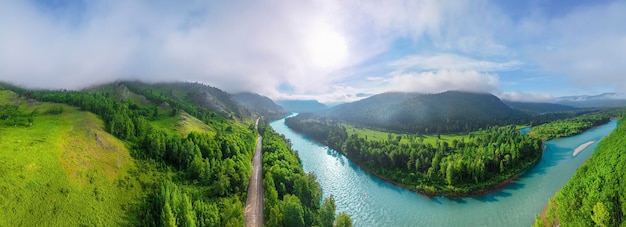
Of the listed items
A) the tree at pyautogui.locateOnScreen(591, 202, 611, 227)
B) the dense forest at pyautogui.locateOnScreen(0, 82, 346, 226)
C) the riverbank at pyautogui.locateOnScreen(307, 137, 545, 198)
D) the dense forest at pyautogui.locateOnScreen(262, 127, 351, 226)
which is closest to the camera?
the tree at pyautogui.locateOnScreen(591, 202, 611, 227)

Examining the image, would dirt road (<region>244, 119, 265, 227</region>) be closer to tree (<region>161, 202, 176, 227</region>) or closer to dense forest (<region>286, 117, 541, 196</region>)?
tree (<region>161, 202, 176, 227</region>)

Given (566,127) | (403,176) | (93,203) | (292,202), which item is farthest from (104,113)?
(566,127)

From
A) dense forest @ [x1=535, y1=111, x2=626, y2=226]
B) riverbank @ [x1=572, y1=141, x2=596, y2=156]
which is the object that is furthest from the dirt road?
riverbank @ [x1=572, y1=141, x2=596, y2=156]

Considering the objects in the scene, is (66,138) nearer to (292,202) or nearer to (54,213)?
(54,213)

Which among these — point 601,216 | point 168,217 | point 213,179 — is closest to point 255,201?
point 213,179

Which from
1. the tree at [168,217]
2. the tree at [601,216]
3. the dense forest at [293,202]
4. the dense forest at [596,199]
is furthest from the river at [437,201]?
the tree at [168,217]
